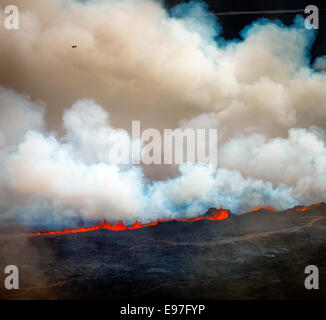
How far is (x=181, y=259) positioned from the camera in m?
8.70

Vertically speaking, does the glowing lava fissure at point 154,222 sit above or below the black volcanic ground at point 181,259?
above

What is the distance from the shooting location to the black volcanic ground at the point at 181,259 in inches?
316

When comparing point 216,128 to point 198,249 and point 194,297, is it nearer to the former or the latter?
point 198,249

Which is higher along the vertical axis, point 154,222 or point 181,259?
point 154,222

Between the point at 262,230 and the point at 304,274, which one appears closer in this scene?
the point at 304,274

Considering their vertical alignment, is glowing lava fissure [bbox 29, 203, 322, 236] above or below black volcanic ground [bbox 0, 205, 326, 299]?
above

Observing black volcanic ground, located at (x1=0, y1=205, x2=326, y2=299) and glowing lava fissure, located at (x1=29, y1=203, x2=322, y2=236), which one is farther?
glowing lava fissure, located at (x1=29, y1=203, x2=322, y2=236)

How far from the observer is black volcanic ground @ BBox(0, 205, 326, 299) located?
802cm

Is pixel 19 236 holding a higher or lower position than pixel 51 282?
higher

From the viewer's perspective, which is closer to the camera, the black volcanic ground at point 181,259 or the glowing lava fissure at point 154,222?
the black volcanic ground at point 181,259

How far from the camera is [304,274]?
823 cm

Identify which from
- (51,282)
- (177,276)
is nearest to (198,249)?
(177,276)
